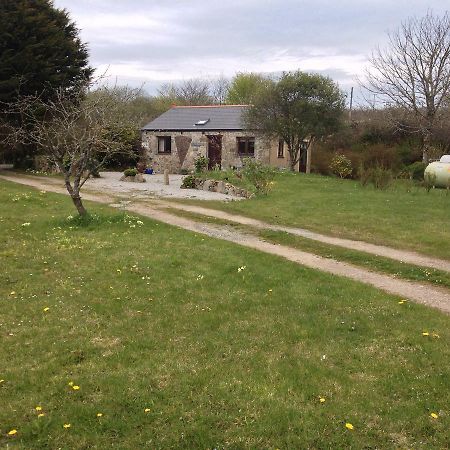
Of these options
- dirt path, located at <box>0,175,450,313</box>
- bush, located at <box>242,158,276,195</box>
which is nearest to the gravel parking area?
bush, located at <box>242,158,276,195</box>

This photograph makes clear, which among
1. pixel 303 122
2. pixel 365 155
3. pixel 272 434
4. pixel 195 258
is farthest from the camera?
pixel 365 155

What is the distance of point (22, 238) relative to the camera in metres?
10.6

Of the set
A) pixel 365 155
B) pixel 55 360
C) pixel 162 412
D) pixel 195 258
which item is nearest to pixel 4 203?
pixel 195 258

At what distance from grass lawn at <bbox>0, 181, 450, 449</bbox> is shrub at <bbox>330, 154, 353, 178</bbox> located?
22566 millimetres

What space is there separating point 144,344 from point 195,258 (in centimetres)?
380

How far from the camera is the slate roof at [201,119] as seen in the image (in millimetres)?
32625

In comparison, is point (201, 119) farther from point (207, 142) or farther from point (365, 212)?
point (365, 212)

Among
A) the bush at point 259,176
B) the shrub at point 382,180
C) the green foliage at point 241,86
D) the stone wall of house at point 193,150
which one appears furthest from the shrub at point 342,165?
the green foliage at point 241,86

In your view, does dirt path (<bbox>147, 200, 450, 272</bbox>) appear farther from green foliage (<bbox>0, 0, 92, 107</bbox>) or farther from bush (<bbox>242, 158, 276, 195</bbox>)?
green foliage (<bbox>0, 0, 92, 107</bbox>)

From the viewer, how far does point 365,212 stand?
1480cm

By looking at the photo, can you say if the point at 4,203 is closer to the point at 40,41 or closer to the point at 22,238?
the point at 22,238

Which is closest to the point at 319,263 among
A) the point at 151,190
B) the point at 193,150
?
the point at 151,190

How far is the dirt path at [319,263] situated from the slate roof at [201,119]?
17.4 metres

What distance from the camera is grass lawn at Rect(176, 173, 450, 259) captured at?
11649 millimetres
